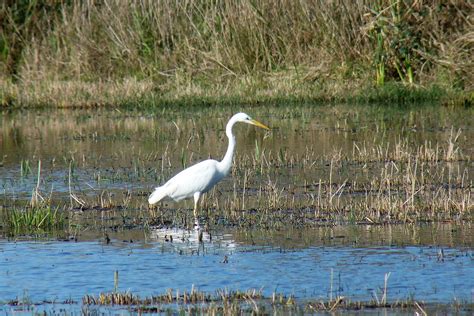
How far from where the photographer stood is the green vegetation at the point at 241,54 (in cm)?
2216

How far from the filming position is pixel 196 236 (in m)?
9.82

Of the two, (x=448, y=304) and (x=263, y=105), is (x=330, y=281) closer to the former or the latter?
(x=448, y=304)

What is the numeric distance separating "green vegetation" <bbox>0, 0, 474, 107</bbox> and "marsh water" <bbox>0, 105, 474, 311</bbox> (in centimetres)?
389

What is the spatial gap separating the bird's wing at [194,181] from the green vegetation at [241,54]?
11.2 metres

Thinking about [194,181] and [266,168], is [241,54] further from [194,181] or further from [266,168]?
[194,181]

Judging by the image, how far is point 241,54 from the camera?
23.9 meters

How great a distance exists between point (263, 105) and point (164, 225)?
11775 mm

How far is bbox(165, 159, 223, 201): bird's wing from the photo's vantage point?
35.5 feet

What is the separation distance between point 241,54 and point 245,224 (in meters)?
14.0

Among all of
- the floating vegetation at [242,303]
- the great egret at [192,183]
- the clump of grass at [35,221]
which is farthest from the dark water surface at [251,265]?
the great egret at [192,183]

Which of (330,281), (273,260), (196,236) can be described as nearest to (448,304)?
(330,281)

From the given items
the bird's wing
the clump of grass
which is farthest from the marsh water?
the bird's wing

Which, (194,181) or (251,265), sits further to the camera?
(194,181)

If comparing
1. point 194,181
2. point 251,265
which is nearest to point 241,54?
point 194,181
